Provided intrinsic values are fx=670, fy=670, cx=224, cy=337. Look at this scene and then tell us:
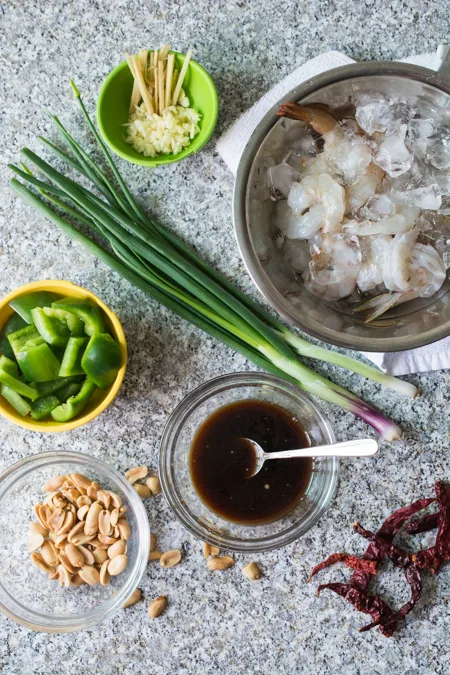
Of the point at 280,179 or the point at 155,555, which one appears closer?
the point at 280,179

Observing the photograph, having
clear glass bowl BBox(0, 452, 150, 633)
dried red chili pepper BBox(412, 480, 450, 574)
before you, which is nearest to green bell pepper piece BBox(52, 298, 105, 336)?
clear glass bowl BBox(0, 452, 150, 633)

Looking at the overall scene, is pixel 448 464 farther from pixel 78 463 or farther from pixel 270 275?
pixel 78 463

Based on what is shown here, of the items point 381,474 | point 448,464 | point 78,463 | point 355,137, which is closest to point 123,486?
point 78,463

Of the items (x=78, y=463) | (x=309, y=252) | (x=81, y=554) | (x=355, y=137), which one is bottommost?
(x=81, y=554)

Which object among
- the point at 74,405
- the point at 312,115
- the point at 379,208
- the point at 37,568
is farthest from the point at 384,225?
the point at 37,568

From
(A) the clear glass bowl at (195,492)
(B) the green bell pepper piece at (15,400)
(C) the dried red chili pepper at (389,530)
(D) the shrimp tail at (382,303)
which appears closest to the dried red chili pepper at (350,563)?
(C) the dried red chili pepper at (389,530)

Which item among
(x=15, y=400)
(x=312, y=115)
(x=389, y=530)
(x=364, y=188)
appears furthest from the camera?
(x=389, y=530)

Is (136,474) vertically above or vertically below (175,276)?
below

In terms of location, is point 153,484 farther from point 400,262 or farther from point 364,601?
point 400,262
